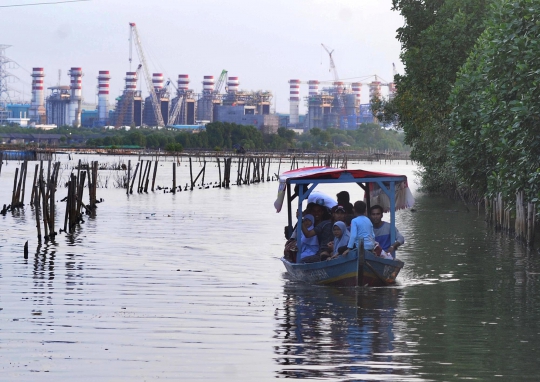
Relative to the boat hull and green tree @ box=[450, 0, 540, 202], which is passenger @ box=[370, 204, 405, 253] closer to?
the boat hull

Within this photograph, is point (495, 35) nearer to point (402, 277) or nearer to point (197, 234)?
point (402, 277)

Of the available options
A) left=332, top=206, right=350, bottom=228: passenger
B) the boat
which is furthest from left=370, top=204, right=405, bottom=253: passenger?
left=332, top=206, right=350, bottom=228: passenger

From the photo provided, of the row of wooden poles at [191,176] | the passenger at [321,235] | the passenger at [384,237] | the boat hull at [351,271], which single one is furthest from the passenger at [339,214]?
the row of wooden poles at [191,176]

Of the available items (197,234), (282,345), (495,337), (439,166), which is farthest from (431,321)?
(439,166)

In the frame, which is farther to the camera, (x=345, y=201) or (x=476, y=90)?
(x=476, y=90)

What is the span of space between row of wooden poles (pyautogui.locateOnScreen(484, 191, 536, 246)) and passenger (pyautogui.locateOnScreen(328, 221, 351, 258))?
27.1 ft

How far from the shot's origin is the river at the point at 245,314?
10.8 meters

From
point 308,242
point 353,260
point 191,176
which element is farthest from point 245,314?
point 191,176

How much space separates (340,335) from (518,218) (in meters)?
14.7

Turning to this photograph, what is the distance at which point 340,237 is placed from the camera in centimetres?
1719

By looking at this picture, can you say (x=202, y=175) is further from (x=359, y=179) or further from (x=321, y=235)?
(x=359, y=179)

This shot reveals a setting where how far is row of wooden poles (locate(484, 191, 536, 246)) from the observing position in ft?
80.6

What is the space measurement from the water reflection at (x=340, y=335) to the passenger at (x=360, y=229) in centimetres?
94

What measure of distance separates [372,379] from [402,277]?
9618 mm
